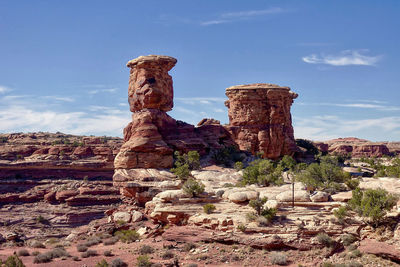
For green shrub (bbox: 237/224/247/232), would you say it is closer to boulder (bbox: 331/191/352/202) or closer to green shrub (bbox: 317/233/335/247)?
green shrub (bbox: 317/233/335/247)

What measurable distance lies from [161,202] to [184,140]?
1984 cm

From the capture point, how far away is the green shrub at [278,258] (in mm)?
21312

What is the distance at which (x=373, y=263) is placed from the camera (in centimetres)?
1984

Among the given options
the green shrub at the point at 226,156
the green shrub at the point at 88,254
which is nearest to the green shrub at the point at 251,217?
the green shrub at the point at 88,254

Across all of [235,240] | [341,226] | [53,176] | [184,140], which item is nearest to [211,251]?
[235,240]

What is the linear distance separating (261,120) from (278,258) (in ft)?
110

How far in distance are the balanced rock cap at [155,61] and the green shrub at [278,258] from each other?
109 feet

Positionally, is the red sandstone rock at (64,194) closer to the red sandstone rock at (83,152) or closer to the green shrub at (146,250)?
the red sandstone rock at (83,152)

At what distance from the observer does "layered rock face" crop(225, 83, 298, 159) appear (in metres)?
53.1

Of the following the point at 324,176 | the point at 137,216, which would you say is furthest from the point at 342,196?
the point at 137,216

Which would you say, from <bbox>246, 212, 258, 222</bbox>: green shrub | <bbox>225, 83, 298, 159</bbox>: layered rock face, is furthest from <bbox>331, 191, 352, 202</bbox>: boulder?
<bbox>225, 83, 298, 159</bbox>: layered rock face

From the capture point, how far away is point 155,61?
49.0m

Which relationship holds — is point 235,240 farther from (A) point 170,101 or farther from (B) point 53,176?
(B) point 53,176

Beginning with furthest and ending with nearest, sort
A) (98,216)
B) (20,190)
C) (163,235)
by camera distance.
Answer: (20,190), (98,216), (163,235)
